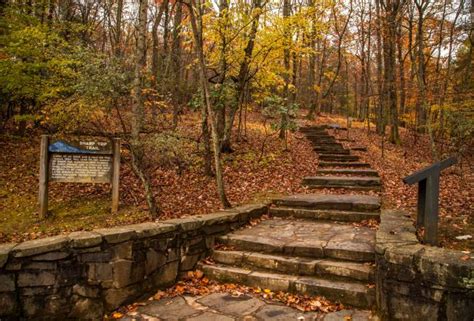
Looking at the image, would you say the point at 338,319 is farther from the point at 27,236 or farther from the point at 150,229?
the point at 27,236

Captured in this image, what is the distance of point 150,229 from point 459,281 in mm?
3361

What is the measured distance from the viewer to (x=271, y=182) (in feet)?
28.5

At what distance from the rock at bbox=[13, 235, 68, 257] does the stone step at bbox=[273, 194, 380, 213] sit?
14.2 feet

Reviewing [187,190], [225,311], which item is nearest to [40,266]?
[225,311]

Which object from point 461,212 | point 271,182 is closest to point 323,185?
point 271,182

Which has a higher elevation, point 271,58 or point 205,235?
point 271,58

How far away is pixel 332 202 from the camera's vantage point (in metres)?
6.58

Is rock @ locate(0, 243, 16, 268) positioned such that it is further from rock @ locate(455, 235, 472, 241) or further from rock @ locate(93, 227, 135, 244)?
rock @ locate(455, 235, 472, 241)

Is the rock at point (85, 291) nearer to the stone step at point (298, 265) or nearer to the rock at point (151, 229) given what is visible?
the rock at point (151, 229)

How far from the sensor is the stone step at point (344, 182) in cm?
829

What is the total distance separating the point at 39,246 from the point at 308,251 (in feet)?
10.8

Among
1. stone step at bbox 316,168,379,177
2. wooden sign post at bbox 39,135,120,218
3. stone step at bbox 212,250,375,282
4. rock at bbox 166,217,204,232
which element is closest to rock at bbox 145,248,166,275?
rock at bbox 166,217,204,232

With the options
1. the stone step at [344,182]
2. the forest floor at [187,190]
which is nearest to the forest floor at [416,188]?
the forest floor at [187,190]

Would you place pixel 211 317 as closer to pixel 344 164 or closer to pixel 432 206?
pixel 432 206
